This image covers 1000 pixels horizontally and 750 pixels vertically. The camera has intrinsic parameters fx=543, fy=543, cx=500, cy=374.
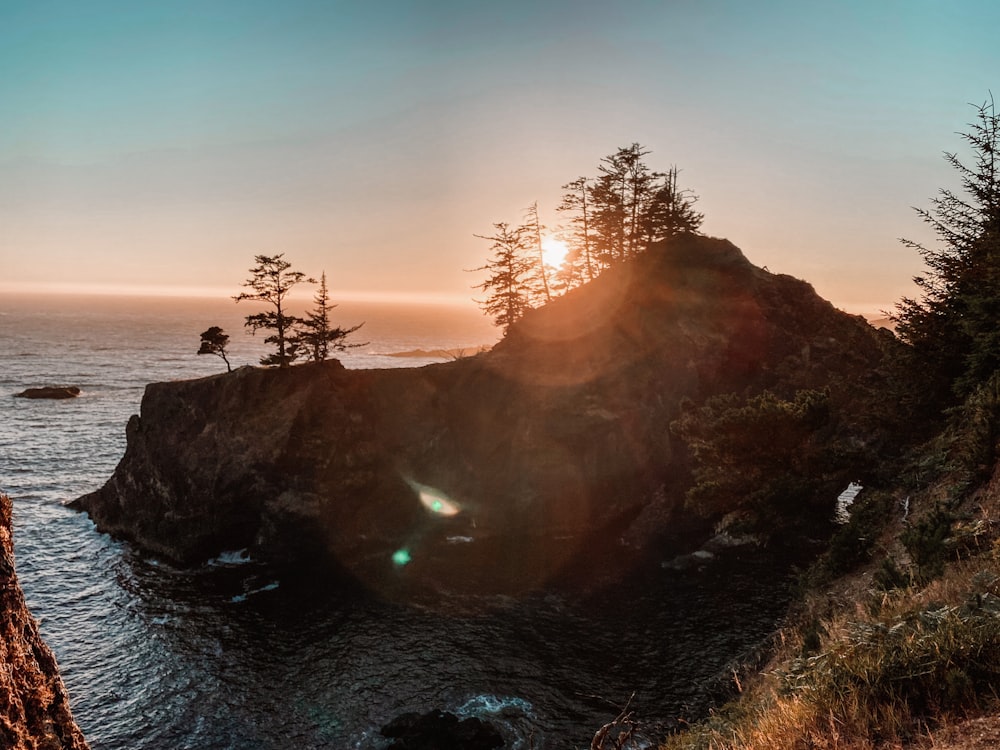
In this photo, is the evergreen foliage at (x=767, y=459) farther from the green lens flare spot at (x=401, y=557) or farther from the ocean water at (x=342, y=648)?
the green lens flare spot at (x=401, y=557)

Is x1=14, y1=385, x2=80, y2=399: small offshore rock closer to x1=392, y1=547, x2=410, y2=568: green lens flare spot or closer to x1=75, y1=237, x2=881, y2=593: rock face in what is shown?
x1=75, y1=237, x2=881, y2=593: rock face

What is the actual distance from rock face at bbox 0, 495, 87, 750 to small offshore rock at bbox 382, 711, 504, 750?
21.9m

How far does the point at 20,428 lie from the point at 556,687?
87086 millimetres

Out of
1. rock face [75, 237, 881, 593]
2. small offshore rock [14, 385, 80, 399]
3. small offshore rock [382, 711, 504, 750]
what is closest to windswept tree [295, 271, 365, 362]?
rock face [75, 237, 881, 593]

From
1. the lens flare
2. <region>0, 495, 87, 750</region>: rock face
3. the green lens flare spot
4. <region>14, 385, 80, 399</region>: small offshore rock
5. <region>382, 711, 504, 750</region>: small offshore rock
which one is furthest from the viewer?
<region>14, 385, 80, 399</region>: small offshore rock

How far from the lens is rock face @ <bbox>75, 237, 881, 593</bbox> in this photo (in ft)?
149

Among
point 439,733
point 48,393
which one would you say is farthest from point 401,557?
point 48,393


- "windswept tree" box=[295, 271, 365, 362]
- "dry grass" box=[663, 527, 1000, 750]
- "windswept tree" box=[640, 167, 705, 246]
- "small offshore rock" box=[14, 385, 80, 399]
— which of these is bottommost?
"small offshore rock" box=[14, 385, 80, 399]

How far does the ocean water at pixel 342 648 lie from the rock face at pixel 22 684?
2265 cm

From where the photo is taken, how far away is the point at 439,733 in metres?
24.3

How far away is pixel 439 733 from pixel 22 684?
23.1 meters

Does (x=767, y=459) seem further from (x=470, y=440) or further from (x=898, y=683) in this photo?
(x=470, y=440)

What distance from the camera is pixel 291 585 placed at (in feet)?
130

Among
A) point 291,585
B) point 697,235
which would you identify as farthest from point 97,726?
point 697,235
